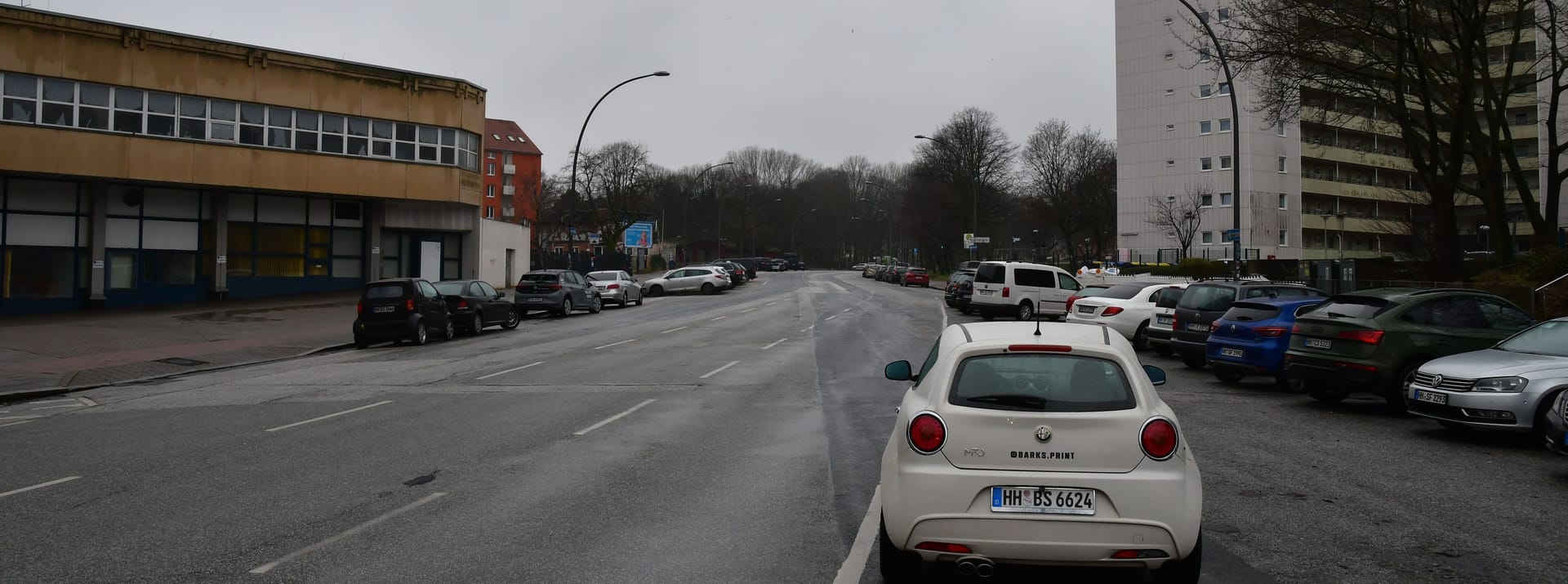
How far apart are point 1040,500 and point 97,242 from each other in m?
33.4

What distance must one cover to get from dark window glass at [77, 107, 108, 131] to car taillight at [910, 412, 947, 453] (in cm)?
3223

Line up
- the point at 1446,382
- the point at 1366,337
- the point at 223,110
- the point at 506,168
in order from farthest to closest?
the point at 506,168
the point at 223,110
the point at 1366,337
the point at 1446,382

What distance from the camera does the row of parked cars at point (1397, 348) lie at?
9359 millimetres

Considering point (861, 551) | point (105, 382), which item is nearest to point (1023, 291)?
point (105, 382)

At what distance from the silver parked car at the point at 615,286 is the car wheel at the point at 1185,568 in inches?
1335

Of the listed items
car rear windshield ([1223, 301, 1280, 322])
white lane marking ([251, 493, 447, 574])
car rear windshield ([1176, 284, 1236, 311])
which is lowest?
white lane marking ([251, 493, 447, 574])

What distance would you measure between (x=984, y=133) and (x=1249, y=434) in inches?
2561

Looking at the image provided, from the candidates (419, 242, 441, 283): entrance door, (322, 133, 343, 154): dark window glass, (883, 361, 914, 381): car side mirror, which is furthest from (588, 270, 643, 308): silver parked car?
(883, 361, 914, 381): car side mirror

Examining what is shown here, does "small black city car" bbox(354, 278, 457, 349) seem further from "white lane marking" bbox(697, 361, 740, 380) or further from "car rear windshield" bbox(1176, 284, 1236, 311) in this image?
"car rear windshield" bbox(1176, 284, 1236, 311)

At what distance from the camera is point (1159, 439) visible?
15.9 feet

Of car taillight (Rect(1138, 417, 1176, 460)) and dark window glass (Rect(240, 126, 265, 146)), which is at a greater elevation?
dark window glass (Rect(240, 126, 265, 146))

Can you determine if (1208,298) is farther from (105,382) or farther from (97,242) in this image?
(97,242)

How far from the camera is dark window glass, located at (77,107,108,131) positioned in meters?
29.4

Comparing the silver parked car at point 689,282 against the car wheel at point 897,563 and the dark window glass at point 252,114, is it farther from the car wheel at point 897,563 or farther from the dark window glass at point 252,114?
the car wheel at point 897,563
